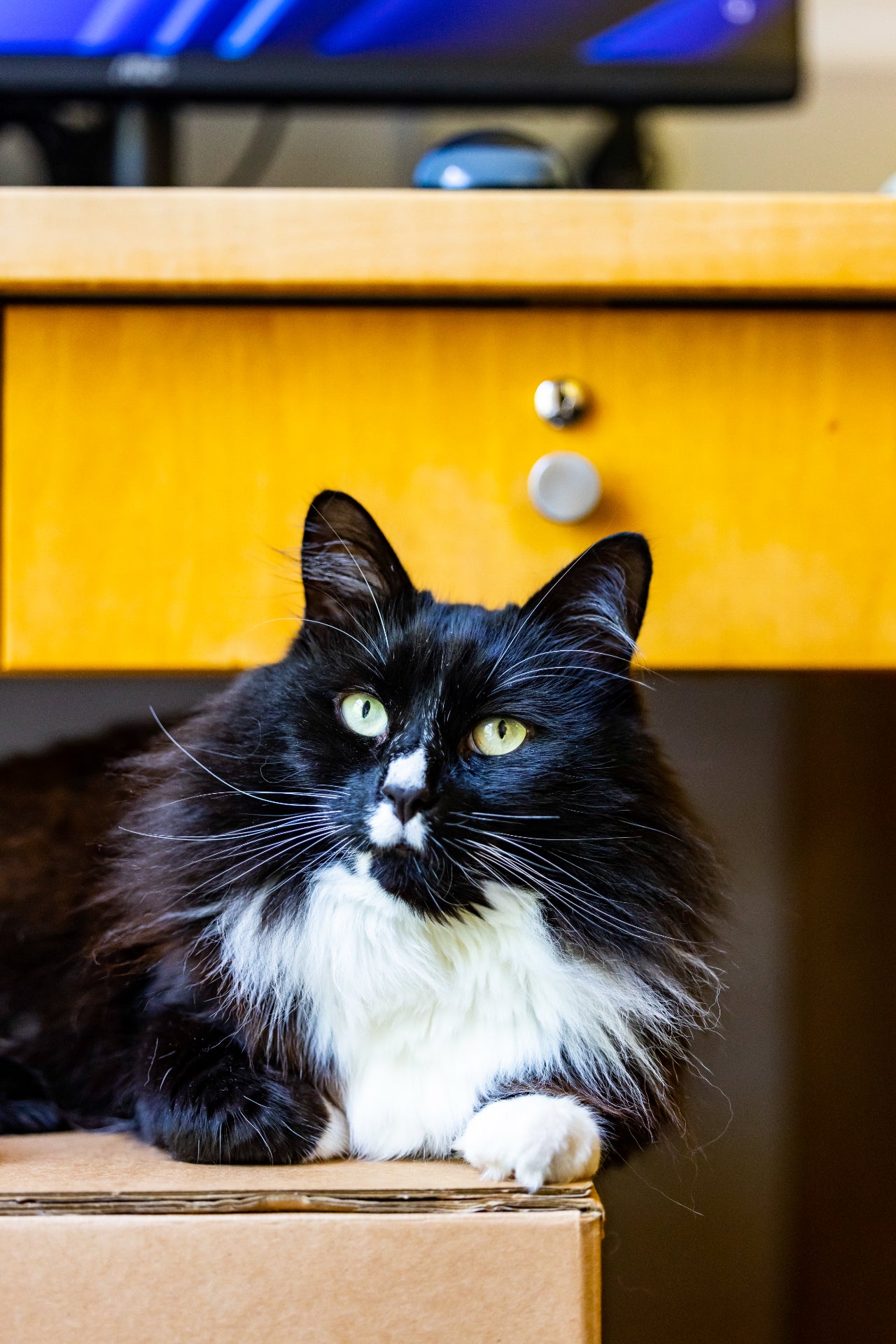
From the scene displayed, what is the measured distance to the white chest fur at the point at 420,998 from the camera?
27.7 inches

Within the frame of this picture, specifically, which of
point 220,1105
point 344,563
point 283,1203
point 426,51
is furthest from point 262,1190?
point 426,51

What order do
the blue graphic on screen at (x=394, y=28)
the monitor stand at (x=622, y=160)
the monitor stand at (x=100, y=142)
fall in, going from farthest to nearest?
1. the monitor stand at (x=622, y=160)
2. the monitor stand at (x=100, y=142)
3. the blue graphic on screen at (x=394, y=28)

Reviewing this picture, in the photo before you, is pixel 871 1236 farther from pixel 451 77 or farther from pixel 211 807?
pixel 451 77

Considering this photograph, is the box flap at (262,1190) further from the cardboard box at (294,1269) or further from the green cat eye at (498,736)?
the green cat eye at (498,736)

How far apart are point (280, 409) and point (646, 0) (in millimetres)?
628

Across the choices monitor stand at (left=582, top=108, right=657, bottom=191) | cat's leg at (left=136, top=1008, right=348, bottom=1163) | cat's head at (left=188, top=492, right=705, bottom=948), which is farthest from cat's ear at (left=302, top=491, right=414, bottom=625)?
monitor stand at (left=582, top=108, right=657, bottom=191)

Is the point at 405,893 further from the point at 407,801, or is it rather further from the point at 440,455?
the point at 440,455

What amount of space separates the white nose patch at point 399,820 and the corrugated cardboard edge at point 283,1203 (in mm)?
194

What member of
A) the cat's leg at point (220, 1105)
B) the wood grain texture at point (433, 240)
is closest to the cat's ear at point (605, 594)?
the wood grain texture at point (433, 240)

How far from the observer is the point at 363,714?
74 centimetres

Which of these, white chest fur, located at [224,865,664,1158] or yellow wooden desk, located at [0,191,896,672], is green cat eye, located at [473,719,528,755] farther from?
yellow wooden desk, located at [0,191,896,672]

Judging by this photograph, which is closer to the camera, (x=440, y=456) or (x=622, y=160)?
(x=440, y=456)

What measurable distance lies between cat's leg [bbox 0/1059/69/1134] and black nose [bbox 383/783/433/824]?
14.5 inches

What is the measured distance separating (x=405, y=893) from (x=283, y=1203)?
201mm
